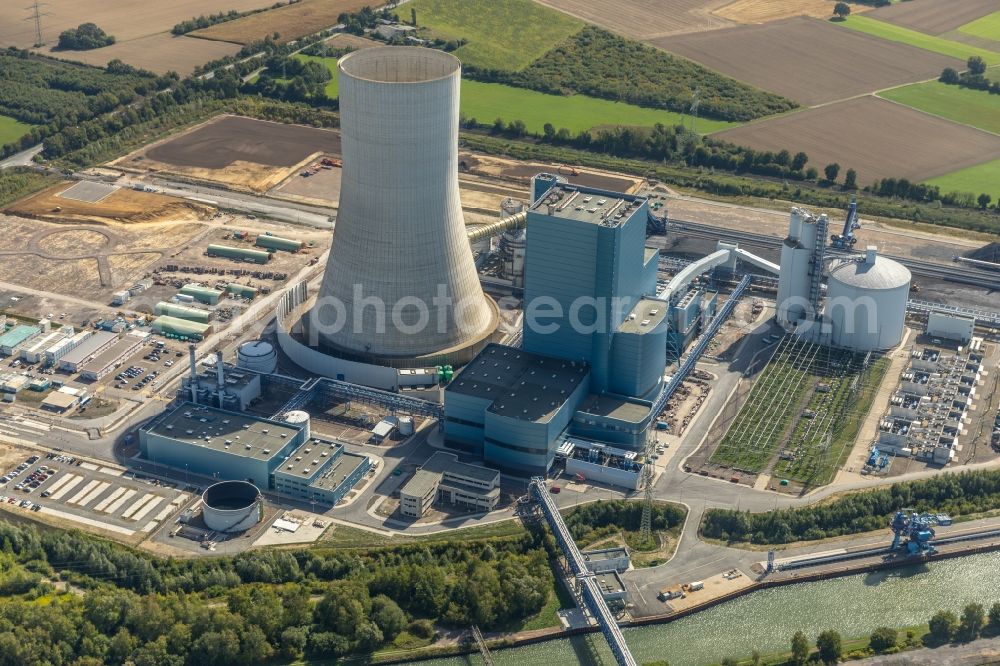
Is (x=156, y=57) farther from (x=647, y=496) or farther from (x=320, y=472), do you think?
(x=647, y=496)

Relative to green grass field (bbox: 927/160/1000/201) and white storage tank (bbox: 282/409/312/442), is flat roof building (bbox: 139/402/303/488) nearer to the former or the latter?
white storage tank (bbox: 282/409/312/442)

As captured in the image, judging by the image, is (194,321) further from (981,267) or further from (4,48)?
(4,48)

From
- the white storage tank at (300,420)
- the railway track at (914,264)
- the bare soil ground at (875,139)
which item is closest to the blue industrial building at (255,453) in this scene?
the white storage tank at (300,420)

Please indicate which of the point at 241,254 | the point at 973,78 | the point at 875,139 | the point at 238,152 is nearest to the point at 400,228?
the point at 241,254

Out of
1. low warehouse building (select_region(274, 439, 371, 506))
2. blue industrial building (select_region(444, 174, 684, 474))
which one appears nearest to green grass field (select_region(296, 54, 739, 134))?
blue industrial building (select_region(444, 174, 684, 474))

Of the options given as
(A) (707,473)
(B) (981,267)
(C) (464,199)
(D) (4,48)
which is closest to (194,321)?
(C) (464,199)

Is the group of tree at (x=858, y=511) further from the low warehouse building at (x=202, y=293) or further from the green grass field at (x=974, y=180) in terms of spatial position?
the green grass field at (x=974, y=180)

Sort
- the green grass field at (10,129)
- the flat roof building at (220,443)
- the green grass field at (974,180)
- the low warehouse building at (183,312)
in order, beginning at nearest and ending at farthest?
the flat roof building at (220,443)
the low warehouse building at (183,312)
the green grass field at (974,180)
the green grass field at (10,129)
